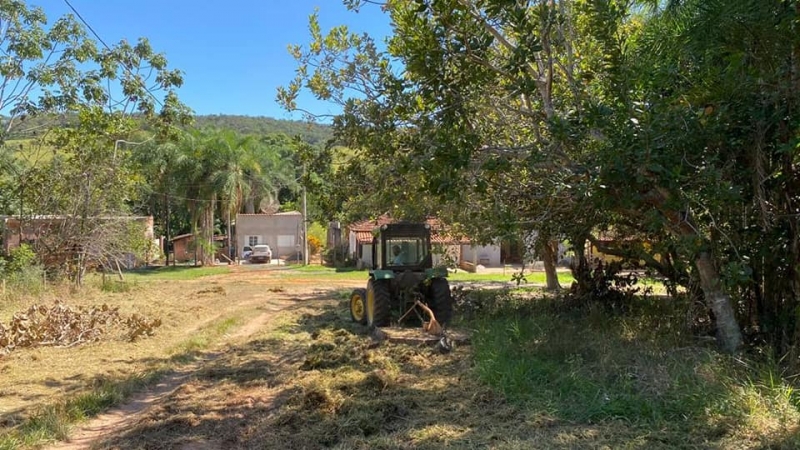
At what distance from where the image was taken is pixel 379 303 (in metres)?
10.9

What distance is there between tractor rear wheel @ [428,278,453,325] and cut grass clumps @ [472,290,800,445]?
241 centimetres

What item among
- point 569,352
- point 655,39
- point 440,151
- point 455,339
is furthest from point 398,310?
point 655,39

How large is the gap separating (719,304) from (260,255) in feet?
137

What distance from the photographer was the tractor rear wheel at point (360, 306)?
11.8 m

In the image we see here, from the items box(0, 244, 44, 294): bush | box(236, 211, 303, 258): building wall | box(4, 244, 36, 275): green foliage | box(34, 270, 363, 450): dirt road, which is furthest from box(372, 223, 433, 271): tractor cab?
box(236, 211, 303, 258): building wall

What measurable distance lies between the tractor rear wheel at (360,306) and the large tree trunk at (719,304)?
6.55m

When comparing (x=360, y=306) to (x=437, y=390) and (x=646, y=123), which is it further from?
(x=646, y=123)

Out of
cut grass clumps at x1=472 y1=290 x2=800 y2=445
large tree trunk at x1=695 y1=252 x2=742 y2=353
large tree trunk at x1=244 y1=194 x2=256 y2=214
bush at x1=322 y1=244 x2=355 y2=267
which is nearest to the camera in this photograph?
cut grass clumps at x1=472 y1=290 x2=800 y2=445

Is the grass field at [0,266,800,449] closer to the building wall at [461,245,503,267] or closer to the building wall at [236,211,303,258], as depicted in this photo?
the building wall at [461,245,503,267]

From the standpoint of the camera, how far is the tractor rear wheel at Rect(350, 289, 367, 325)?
1183cm

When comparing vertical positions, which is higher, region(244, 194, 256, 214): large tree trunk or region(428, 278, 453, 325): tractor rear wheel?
region(244, 194, 256, 214): large tree trunk

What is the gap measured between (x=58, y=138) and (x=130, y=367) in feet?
36.9

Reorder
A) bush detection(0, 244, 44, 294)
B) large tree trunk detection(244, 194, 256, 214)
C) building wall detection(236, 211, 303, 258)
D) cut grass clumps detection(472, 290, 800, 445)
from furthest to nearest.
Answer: large tree trunk detection(244, 194, 256, 214), building wall detection(236, 211, 303, 258), bush detection(0, 244, 44, 294), cut grass clumps detection(472, 290, 800, 445)

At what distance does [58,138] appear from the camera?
17.0 m
